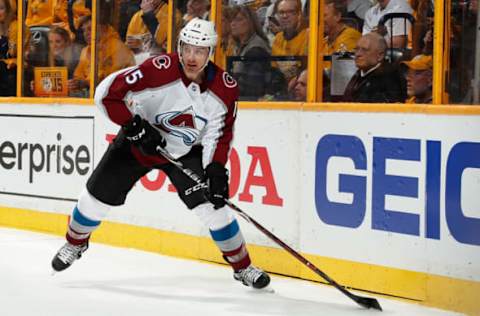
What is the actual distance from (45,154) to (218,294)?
263 cm

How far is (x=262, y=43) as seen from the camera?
5.75 meters

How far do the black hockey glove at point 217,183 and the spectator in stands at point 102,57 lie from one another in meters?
2.05

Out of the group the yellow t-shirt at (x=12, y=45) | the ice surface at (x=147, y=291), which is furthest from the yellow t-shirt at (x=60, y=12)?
the ice surface at (x=147, y=291)

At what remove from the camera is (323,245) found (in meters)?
5.28

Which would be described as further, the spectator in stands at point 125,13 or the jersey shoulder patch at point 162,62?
the spectator in stands at point 125,13

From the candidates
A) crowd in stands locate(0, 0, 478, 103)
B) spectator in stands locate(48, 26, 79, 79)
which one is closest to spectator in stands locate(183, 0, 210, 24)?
crowd in stands locate(0, 0, 478, 103)

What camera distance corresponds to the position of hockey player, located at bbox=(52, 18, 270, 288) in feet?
15.7

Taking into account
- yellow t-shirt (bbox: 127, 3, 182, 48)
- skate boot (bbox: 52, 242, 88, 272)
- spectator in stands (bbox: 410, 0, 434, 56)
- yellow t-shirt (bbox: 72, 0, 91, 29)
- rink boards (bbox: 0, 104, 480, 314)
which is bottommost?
skate boot (bbox: 52, 242, 88, 272)

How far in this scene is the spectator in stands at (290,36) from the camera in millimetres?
5551

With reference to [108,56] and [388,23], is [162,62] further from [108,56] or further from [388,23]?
[108,56]

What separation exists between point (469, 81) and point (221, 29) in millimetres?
1833

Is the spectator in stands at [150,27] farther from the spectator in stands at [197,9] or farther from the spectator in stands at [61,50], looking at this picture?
the spectator in stands at [61,50]

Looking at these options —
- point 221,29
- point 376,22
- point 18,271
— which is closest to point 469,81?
point 376,22

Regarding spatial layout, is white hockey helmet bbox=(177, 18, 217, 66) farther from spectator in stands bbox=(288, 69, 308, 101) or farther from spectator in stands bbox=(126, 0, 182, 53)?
spectator in stands bbox=(126, 0, 182, 53)
